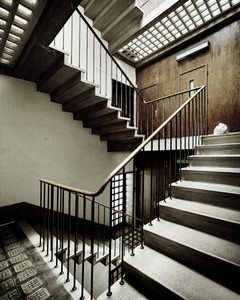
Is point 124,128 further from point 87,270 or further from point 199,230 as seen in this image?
point 87,270

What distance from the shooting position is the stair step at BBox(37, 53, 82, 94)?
99.8 inches

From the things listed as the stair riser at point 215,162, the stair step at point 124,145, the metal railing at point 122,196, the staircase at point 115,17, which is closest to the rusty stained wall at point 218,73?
the metal railing at point 122,196

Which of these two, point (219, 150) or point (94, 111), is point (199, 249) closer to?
point (219, 150)

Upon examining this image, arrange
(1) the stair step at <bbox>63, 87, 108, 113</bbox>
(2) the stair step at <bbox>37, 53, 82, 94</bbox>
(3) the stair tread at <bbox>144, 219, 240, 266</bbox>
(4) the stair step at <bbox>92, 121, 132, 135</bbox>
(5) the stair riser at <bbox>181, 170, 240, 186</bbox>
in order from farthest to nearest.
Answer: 1. (4) the stair step at <bbox>92, 121, 132, 135</bbox>
2. (1) the stair step at <bbox>63, 87, 108, 113</bbox>
3. (2) the stair step at <bbox>37, 53, 82, 94</bbox>
4. (5) the stair riser at <bbox>181, 170, 240, 186</bbox>
5. (3) the stair tread at <bbox>144, 219, 240, 266</bbox>

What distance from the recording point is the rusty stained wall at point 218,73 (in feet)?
13.2

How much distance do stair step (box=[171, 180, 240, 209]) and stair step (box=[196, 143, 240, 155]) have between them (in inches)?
27.9

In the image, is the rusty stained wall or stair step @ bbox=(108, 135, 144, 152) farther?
stair step @ bbox=(108, 135, 144, 152)

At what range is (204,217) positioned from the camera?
169cm

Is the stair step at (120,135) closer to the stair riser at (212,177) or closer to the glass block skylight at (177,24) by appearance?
the stair riser at (212,177)

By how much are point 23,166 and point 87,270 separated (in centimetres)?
317

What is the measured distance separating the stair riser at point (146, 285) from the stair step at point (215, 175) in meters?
1.45

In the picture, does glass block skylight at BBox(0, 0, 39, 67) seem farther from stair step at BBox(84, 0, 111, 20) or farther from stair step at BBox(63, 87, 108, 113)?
stair step at BBox(84, 0, 111, 20)

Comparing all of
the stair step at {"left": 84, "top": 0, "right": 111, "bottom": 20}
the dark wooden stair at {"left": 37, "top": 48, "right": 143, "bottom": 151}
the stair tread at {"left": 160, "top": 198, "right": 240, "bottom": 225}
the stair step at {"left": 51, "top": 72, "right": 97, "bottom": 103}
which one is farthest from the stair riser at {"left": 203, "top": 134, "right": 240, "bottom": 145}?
the stair step at {"left": 84, "top": 0, "right": 111, "bottom": 20}

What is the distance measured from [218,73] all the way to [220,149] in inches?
115
